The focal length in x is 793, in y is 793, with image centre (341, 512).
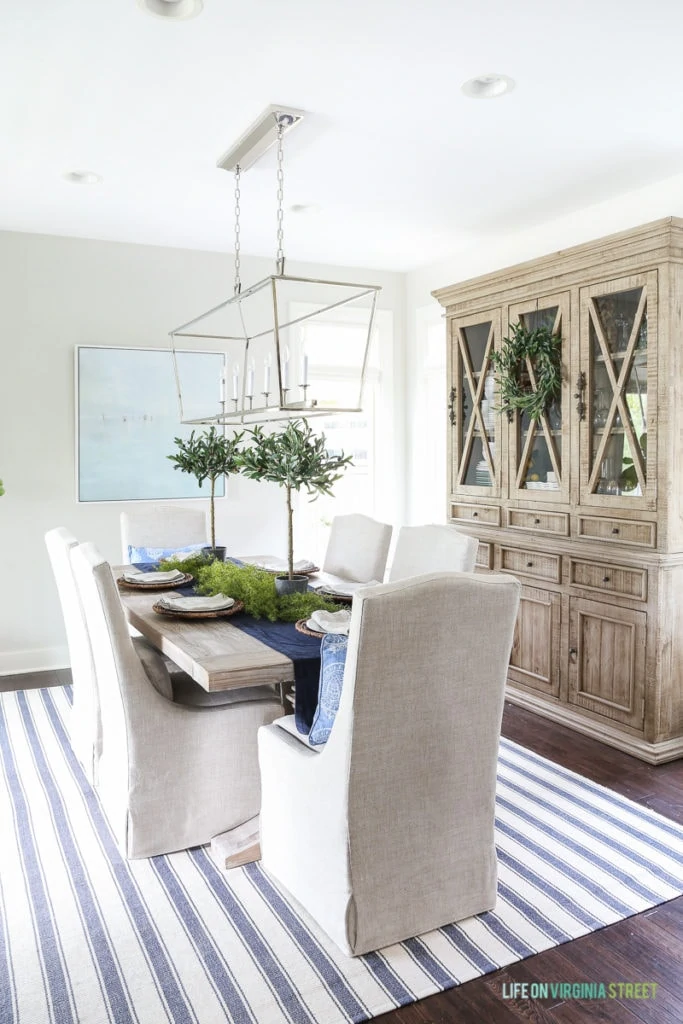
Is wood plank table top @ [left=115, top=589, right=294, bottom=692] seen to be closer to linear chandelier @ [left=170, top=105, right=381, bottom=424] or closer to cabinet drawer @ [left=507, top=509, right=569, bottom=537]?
cabinet drawer @ [left=507, top=509, right=569, bottom=537]

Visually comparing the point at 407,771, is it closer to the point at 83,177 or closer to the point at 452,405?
the point at 452,405

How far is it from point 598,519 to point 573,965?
211cm

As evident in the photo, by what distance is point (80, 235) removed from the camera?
4.90m

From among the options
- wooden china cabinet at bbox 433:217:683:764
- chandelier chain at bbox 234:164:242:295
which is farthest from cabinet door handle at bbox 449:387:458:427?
chandelier chain at bbox 234:164:242:295

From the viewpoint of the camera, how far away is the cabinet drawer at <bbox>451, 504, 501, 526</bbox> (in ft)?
14.4

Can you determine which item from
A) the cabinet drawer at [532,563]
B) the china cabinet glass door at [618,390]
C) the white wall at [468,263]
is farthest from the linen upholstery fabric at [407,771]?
the white wall at [468,263]

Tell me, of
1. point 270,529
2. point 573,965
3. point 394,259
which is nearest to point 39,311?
point 270,529

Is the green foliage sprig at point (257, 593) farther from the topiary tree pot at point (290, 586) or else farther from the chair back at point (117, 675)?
the chair back at point (117, 675)

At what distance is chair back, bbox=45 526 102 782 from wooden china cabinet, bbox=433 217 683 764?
218 centimetres

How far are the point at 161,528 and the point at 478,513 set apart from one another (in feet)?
5.97

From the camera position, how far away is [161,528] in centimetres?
457

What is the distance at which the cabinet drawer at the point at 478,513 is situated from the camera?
14.4 ft

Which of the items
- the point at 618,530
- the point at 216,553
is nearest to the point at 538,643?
the point at 618,530

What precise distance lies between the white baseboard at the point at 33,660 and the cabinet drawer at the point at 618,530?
3.26 m
